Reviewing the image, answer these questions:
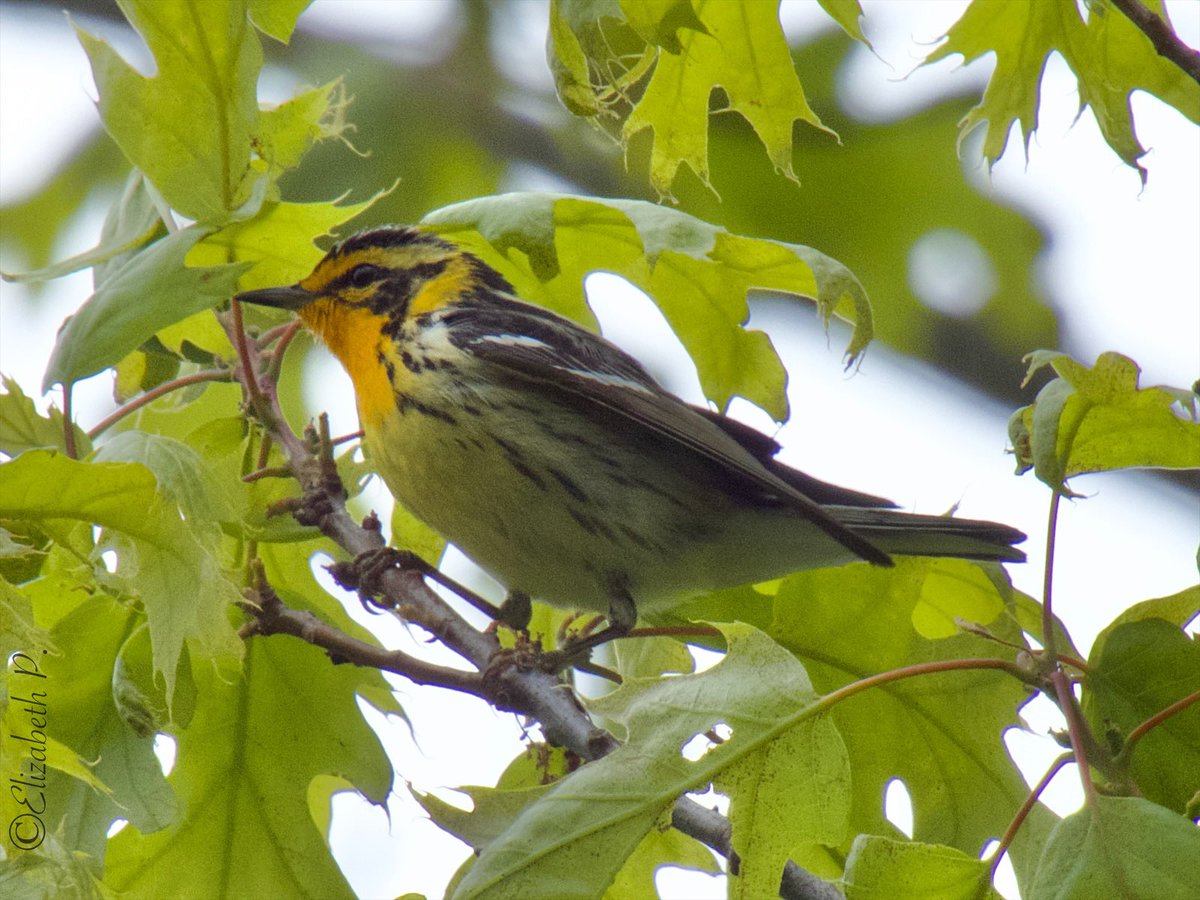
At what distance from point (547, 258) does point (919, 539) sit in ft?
3.98

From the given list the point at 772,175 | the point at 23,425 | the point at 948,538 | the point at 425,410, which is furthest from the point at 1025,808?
the point at 772,175

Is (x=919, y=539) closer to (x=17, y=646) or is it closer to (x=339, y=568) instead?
(x=339, y=568)

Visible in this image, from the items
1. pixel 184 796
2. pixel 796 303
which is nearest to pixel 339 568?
pixel 184 796

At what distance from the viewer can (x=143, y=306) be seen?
2.19m

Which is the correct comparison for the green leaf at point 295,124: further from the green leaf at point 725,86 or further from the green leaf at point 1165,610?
the green leaf at point 1165,610

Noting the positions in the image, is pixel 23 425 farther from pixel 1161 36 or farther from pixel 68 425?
pixel 1161 36

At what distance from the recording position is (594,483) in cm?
358

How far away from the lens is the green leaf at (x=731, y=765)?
1.91m

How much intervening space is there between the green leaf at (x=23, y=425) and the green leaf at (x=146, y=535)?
1.04 ft

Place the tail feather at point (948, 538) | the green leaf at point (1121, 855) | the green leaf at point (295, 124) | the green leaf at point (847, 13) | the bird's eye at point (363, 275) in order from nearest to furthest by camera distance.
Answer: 1. the green leaf at point (1121, 855)
2. the green leaf at point (847, 13)
3. the green leaf at point (295, 124)
4. the tail feather at point (948, 538)
5. the bird's eye at point (363, 275)

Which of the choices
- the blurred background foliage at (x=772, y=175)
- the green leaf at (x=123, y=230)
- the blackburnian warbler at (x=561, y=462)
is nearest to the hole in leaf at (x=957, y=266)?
the blurred background foliage at (x=772, y=175)

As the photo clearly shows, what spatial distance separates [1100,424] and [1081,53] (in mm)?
913

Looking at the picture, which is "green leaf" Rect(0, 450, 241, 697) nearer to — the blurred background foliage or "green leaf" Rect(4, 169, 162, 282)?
"green leaf" Rect(4, 169, 162, 282)

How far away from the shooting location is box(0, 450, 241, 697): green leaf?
197cm
